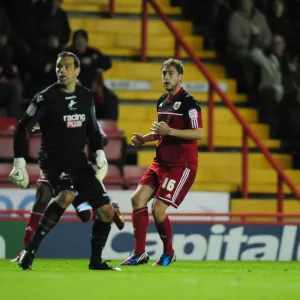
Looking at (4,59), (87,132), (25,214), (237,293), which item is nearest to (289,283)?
(237,293)

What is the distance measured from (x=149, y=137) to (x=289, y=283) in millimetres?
2599

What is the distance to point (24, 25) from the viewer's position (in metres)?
14.6

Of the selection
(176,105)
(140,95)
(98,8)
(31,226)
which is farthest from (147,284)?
(98,8)

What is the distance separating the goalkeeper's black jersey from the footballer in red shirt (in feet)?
3.40

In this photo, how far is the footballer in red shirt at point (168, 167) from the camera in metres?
9.80

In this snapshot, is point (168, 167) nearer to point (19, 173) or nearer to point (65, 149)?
point (65, 149)

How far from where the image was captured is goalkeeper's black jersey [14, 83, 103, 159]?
8.73 metres

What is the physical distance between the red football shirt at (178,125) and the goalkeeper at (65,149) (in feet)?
3.84

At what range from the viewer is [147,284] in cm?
728

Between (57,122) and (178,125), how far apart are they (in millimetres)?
1440

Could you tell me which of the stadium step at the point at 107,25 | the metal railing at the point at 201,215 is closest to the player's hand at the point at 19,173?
the metal railing at the point at 201,215

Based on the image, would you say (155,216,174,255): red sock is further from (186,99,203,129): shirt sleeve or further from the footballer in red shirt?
(186,99,203,129): shirt sleeve

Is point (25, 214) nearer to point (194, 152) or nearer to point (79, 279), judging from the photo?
point (194, 152)

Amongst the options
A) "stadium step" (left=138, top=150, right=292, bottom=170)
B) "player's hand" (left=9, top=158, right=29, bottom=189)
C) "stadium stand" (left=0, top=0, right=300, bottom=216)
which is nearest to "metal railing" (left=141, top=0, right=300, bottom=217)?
"stadium step" (left=138, top=150, right=292, bottom=170)
